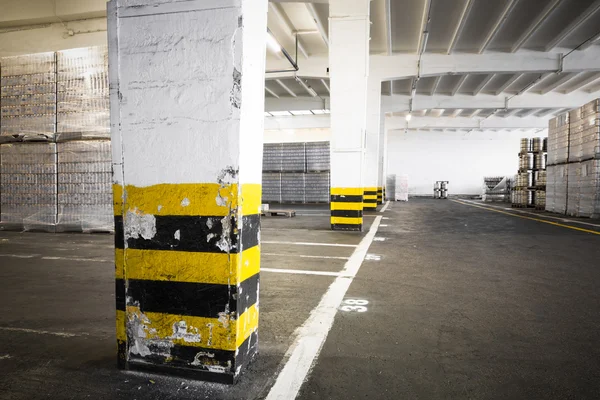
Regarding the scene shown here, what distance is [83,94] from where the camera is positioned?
7.59 metres

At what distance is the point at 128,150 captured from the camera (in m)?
2.02

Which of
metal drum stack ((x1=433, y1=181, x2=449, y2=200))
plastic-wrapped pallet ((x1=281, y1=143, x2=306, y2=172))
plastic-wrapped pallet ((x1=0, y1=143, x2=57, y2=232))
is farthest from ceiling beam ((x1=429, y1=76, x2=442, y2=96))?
plastic-wrapped pallet ((x1=0, y1=143, x2=57, y2=232))

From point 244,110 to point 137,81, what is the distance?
0.62 m

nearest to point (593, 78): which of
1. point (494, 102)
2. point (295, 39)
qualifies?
point (494, 102)

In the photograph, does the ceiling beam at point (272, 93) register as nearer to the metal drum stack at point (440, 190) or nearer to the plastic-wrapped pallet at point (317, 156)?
the plastic-wrapped pallet at point (317, 156)

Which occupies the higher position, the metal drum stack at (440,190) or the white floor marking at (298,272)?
the metal drum stack at (440,190)

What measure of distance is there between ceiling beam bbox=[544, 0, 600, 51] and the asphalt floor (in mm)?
8928

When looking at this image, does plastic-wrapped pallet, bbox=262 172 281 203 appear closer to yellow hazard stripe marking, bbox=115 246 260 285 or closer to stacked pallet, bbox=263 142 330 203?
stacked pallet, bbox=263 142 330 203

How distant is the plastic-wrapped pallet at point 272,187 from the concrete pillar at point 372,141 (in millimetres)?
6466

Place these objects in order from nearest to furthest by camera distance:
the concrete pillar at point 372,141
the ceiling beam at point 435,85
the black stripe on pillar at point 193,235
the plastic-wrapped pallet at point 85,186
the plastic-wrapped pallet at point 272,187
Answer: the black stripe on pillar at point 193,235
the plastic-wrapped pallet at point 85,186
the concrete pillar at point 372,141
the ceiling beam at point 435,85
the plastic-wrapped pallet at point 272,187

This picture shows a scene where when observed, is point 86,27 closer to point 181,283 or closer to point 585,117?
point 181,283

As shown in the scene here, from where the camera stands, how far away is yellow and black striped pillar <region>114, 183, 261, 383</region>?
1.88 meters

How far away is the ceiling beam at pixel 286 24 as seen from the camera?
446 inches

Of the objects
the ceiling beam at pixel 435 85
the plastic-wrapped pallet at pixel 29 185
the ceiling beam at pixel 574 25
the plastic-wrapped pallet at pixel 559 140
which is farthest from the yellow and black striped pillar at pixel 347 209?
the ceiling beam at pixel 435 85
